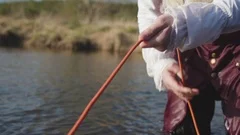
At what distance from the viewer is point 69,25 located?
2086 cm

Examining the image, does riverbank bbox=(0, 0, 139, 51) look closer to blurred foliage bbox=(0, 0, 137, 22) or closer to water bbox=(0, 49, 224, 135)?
blurred foliage bbox=(0, 0, 137, 22)

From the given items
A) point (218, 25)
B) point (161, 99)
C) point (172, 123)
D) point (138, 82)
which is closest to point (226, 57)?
point (218, 25)

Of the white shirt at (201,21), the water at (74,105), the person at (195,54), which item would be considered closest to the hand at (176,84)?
the person at (195,54)

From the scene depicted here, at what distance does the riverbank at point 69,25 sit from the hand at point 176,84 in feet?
49.4

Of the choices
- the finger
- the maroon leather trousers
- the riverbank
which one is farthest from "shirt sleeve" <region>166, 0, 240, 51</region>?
the riverbank

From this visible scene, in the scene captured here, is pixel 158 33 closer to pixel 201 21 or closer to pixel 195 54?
pixel 201 21

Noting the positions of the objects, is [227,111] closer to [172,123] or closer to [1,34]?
[172,123]

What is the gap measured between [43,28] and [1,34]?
7.00 ft

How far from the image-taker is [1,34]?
18.1 meters

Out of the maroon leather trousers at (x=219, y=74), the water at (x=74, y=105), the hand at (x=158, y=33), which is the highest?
the hand at (x=158, y=33)

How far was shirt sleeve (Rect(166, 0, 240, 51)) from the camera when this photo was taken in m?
1.48

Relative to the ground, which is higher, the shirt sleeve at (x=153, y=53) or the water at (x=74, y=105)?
the shirt sleeve at (x=153, y=53)

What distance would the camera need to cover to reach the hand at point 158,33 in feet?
4.63

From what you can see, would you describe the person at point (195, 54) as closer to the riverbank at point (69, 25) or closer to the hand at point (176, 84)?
the hand at point (176, 84)
